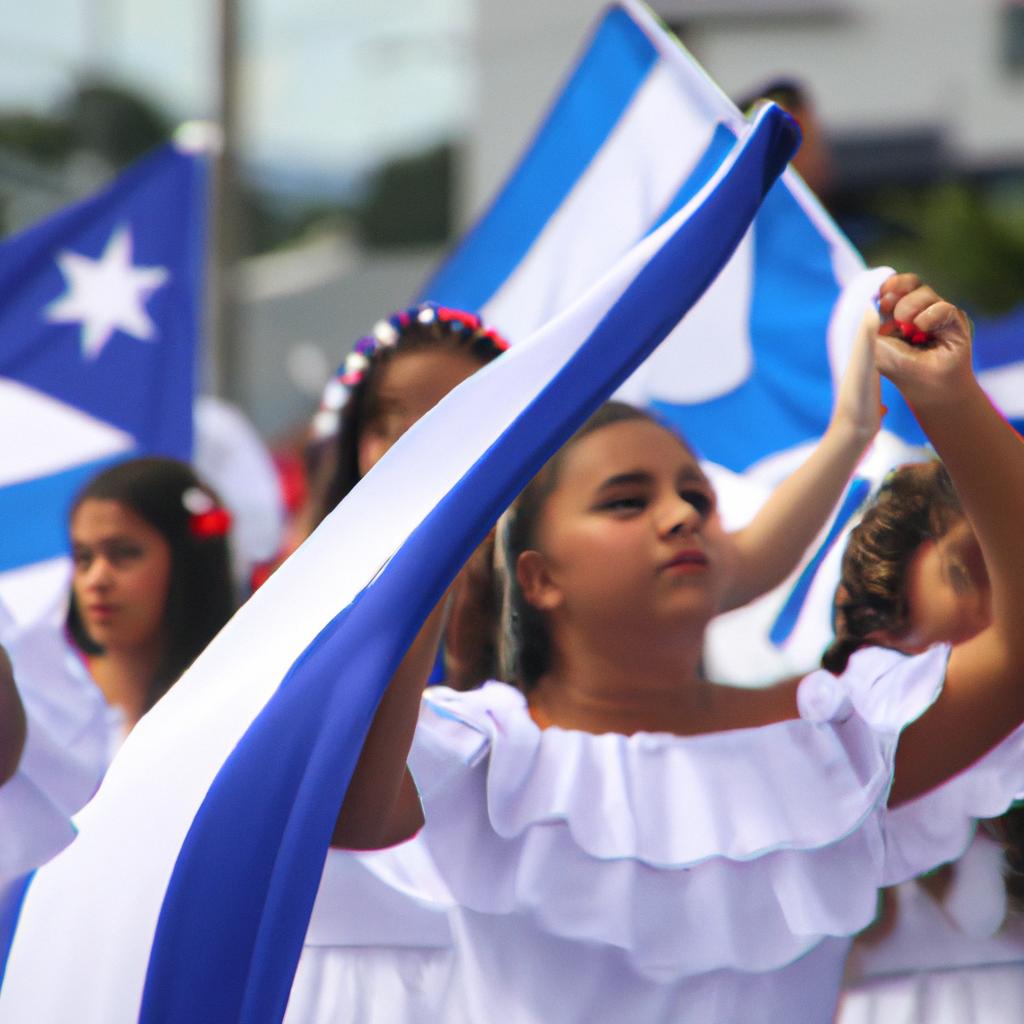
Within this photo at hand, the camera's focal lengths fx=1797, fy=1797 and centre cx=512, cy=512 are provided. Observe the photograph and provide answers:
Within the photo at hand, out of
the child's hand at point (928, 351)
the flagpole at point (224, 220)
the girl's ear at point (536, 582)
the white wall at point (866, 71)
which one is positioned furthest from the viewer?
the white wall at point (866, 71)

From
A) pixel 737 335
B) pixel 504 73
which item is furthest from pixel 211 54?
pixel 504 73

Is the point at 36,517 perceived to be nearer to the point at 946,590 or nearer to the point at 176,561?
the point at 176,561

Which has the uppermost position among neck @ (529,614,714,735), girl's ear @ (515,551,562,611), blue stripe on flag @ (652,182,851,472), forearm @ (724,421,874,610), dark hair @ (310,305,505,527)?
blue stripe on flag @ (652,182,851,472)

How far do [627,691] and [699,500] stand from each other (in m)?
0.24

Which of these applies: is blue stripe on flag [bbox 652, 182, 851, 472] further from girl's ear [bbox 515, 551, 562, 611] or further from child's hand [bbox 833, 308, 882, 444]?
girl's ear [bbox 515, 551, 562, 611]

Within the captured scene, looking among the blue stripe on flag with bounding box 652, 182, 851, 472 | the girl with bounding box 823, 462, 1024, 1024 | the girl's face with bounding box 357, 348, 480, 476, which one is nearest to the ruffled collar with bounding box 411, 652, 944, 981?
the girl with bounding box 823, 462, 1024, 1024

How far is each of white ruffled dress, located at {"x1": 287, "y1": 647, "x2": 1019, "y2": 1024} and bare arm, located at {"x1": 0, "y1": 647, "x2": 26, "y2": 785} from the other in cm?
45

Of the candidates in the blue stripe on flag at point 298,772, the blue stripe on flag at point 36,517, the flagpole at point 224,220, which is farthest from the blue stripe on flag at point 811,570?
the flagpole at point 224,220

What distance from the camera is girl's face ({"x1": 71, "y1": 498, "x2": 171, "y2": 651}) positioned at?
10.4 ft

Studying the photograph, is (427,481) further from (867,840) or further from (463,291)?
(463,291)

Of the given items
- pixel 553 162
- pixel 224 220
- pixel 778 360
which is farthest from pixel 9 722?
pixel 224 220

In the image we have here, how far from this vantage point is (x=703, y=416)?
3180 mm

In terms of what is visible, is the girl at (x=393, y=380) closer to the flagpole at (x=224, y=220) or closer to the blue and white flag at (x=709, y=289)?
the blue and white flag at (x=709, y=289)

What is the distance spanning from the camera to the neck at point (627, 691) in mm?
2020
